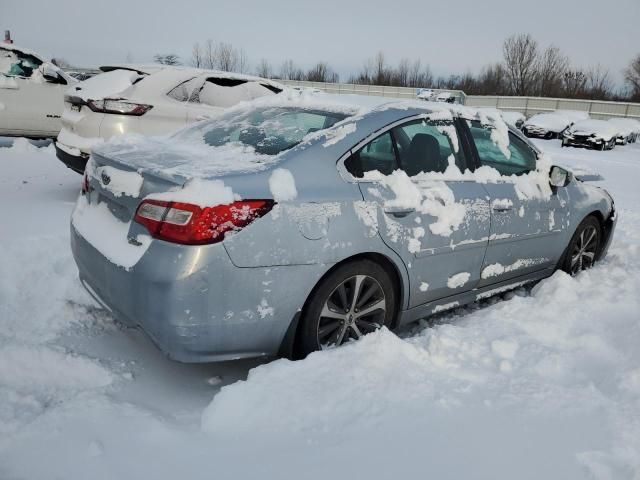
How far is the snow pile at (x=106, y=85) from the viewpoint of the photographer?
589 centimetres

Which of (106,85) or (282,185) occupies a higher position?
(106,85)

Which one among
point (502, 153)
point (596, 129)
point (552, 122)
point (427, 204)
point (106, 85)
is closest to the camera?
point (427, 204)

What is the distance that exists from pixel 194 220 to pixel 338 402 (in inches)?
42.0

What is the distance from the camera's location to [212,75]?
261 inches

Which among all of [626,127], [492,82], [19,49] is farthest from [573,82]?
[19,49]

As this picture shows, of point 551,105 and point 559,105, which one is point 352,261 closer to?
point 559,105

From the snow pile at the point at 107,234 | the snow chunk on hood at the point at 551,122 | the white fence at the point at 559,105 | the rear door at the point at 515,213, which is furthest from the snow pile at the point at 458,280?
the white fence at the point at 559,105

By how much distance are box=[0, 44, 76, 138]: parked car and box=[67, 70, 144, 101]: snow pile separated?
3363 millimetres

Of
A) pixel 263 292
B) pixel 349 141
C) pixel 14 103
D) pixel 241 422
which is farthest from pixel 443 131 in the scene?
pixel 14 103

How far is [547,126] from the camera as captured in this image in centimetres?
2338

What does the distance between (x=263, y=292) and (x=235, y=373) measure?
2.36ft

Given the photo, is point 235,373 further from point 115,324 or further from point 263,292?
point 115,324

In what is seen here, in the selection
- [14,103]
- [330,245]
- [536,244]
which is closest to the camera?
[330,245]

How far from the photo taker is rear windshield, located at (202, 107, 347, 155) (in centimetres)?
298
